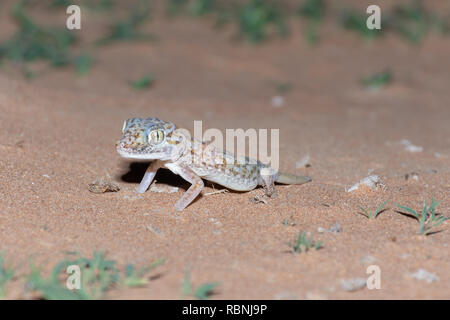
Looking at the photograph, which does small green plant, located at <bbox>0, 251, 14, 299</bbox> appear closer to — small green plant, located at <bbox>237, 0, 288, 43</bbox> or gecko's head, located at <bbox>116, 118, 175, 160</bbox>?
gecko's head, located at <bbox>116, 118, 175, 160</bbox>

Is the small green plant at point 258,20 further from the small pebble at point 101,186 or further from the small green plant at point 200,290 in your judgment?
the small green plant at point 200,290

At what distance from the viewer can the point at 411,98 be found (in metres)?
9.68

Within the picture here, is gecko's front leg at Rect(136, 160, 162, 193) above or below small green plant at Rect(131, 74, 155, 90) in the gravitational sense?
above

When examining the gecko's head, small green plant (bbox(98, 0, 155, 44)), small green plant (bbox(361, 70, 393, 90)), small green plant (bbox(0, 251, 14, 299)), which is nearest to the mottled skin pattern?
the gecko's head

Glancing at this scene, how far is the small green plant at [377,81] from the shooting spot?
991 cm

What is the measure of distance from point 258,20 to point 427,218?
7548 millimetres

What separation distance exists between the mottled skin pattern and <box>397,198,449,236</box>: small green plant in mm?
1300

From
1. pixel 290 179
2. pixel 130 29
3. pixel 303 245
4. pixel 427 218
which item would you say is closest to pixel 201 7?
pixel 130 29

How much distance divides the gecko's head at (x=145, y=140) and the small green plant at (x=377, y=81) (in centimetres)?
595

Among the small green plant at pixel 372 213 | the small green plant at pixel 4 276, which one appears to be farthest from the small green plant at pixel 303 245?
the small green plant at pixel 4 276

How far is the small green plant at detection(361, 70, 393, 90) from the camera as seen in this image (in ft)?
32.5

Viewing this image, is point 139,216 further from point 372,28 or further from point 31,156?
point 372,28

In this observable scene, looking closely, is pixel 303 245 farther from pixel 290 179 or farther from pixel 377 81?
pixel 377 81

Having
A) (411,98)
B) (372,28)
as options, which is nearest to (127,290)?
(411,98)
